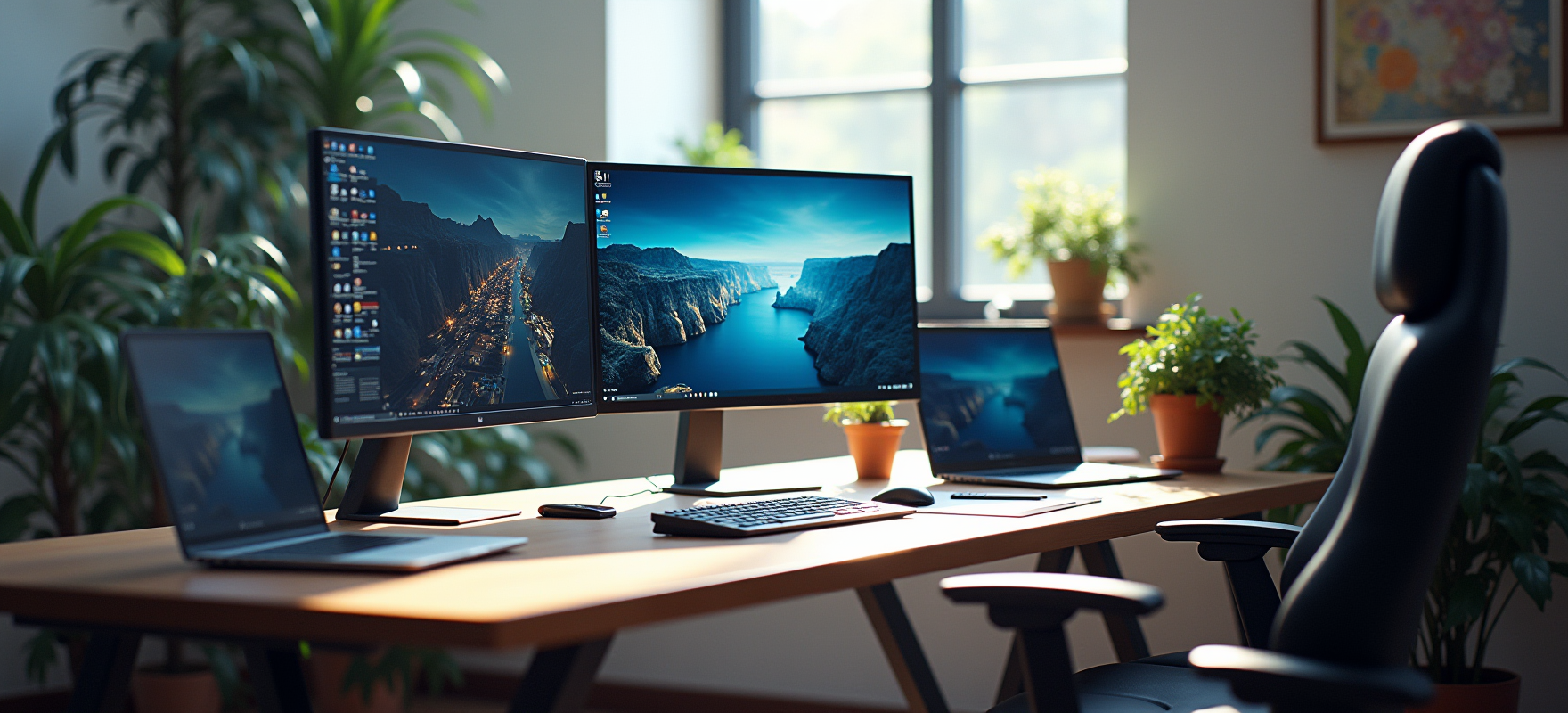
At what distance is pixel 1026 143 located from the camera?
3732mm

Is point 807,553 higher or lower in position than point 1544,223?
lower

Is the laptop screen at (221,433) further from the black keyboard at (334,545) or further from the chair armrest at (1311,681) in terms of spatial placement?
the chair armrest at (1311,681)

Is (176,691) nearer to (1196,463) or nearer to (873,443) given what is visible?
(873,443)

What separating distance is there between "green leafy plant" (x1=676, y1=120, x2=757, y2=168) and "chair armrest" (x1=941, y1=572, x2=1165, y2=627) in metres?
2.38

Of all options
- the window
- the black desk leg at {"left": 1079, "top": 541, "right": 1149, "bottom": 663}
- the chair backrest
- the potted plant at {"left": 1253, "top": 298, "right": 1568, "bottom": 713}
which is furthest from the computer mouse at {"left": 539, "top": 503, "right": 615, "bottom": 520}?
the window

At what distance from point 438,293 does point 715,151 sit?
1981 millimetres

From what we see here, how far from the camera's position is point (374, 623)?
1188 millimetres

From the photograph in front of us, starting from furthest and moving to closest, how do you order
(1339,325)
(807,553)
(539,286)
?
(1339,325)
(539,286)
(807,553)

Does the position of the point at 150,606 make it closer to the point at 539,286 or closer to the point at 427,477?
the point at 539,286

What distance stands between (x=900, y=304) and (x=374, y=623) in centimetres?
135

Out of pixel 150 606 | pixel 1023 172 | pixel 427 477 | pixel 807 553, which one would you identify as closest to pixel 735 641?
pixel 427 477

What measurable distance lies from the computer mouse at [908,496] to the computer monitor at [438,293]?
466mm

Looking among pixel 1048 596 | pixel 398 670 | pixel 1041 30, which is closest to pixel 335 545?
pixel 1048 596

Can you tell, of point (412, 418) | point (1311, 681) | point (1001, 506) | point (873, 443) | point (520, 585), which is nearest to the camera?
point (1311, 681)
